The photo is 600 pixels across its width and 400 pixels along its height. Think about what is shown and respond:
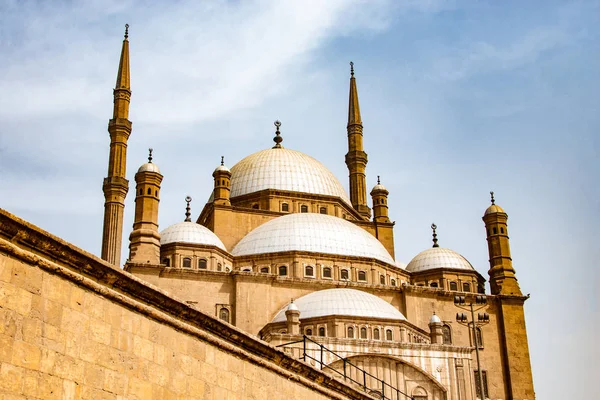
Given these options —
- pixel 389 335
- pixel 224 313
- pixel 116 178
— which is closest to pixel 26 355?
pixel 389 335

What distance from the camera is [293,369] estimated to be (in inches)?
350

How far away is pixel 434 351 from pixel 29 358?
18.2 meters

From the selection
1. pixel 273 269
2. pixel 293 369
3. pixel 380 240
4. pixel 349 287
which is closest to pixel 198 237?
pixel 273 269

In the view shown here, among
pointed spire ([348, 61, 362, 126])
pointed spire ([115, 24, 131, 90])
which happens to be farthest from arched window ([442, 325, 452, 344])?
pointed spire ([115, 24, 131, 90])

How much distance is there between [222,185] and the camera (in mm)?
29938

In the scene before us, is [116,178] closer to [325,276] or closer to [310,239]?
[310,239]

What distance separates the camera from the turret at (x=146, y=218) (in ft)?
82.5

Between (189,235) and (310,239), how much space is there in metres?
4.09

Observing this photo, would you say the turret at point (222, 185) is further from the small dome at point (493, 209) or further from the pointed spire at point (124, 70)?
the small dome at point (493, 209)

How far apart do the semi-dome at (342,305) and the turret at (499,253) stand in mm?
6464

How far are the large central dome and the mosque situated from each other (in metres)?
0.06

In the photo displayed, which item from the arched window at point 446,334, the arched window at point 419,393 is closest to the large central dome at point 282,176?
the arched window at point 446,334

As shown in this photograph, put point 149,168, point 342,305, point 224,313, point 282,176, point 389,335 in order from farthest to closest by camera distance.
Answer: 1. point 282,176
2. point 149,168
3. point 224,313
4. point 342,305
5. point 389,335

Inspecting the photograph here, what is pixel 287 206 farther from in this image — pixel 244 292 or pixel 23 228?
pixel 23 228
